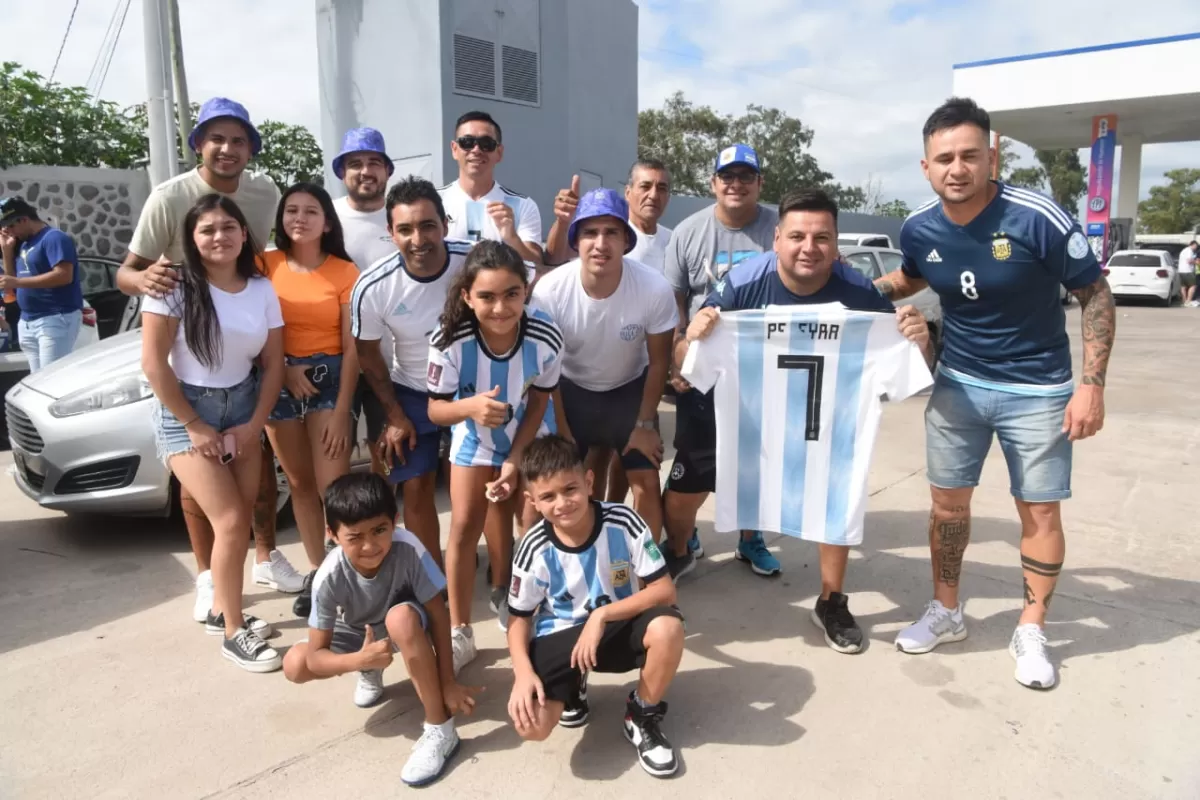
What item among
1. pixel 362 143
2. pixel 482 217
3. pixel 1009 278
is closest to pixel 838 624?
pixel 1009 278

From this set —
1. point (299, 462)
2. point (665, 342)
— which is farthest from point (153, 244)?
point (665, 342)

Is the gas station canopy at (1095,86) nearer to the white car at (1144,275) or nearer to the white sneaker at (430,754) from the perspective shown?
the white car at (1144,275)

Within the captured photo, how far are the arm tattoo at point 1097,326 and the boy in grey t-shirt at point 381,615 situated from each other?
252 cm

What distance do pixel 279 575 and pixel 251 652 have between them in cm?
81

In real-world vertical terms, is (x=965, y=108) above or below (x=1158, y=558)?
above

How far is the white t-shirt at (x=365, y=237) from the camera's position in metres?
3.94

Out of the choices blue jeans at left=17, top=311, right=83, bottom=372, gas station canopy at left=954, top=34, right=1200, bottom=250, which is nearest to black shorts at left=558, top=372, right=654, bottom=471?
blue jeans at left=17, top=311, right=83, bottom=372

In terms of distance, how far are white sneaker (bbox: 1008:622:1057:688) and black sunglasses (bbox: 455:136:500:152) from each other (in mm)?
3206

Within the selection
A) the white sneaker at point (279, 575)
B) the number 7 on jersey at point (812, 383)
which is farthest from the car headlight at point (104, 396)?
the number 7 on jersey at point (812, 383)

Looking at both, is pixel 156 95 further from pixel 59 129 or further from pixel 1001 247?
pixel 1001 247

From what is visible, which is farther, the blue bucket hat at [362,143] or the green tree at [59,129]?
the green tree at [59,129]

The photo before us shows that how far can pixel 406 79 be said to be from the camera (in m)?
11.8

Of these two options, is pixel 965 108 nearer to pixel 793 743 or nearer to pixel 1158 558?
pixel 793 743

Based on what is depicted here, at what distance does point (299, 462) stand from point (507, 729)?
1589 millimetres
